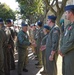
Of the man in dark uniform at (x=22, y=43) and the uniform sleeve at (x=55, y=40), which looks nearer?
→ the uniform sleeve at (x=55, y=40)

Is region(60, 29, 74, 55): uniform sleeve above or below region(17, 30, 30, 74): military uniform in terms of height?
above

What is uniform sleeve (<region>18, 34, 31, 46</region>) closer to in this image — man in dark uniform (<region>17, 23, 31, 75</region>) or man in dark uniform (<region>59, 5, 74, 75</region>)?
man in dark uniform (<region>17, 23, 31, 75</region>)

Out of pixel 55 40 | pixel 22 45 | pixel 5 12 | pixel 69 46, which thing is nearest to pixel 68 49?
pixel 69 46

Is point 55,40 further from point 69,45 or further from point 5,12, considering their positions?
point 5,12

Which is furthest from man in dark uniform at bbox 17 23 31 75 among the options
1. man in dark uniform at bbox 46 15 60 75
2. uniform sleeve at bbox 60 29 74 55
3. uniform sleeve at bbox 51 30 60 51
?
uniform sleeve at bbox 60 29 74 55

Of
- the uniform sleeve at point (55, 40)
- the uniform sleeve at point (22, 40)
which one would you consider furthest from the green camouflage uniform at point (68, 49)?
the uniform sleeve at point (22, 40)

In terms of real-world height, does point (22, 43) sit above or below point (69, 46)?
below

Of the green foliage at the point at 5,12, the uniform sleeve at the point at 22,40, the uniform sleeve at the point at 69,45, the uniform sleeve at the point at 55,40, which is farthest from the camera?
the green foliage at the point at 5,12

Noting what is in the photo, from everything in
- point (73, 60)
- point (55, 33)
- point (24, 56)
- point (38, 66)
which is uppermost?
point (55, 33)

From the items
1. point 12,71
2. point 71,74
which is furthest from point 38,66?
A: point 71,74

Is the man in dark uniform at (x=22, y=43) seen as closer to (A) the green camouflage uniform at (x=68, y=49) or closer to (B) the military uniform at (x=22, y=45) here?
(B) the military uniform at (x=22, y=45)

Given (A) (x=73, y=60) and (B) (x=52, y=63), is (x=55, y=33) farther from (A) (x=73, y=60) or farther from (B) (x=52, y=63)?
(A) (x=73, y=60)

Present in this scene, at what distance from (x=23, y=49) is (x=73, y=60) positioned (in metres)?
3.58

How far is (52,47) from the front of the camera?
6.32 metres
